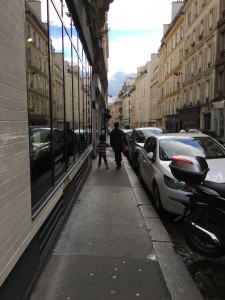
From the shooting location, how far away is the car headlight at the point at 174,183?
559 cm

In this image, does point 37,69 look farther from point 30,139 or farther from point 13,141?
point 13,141

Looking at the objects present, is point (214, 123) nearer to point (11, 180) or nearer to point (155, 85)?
point (11, 180)

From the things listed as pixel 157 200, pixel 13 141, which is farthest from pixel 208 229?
pixel 13 141

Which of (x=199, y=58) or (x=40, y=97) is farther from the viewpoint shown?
(x=199, y=58)

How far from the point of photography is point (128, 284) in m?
3.40

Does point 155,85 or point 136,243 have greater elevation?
point 155,85

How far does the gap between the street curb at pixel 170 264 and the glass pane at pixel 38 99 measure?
1.65 m

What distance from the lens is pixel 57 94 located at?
193 inches

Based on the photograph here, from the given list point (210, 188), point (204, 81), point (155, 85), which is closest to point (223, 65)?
point (204, 81)

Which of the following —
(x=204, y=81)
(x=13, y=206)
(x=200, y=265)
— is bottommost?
(x=200, y=265)

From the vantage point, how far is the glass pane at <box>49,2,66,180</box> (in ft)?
14.9

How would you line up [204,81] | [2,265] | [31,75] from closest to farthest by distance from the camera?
1. [2,265]
2. [31,75]
3. [204,81]

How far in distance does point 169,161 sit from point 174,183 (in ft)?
3.37

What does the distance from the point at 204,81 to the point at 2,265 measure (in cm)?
3318
